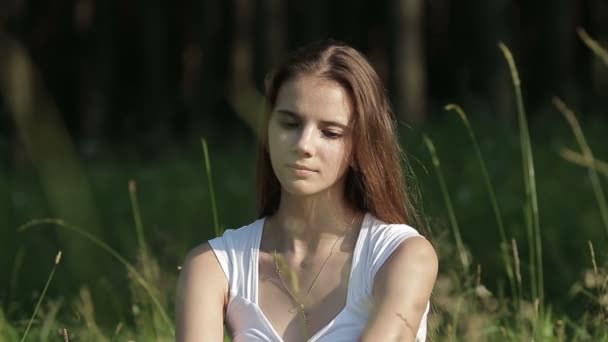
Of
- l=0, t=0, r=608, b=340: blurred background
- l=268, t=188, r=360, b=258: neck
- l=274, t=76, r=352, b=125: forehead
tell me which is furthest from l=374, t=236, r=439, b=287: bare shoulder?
l=0, t=0, r=608, b=340: blurred background

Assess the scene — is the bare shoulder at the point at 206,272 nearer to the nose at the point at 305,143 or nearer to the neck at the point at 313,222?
the neck at the point at 313,222

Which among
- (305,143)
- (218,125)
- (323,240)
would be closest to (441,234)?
(323,240)

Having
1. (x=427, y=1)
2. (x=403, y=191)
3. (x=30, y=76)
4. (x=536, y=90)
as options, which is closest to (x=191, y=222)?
(x=403, y=191)

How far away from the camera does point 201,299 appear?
2.80 metres

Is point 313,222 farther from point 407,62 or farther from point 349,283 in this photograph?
point 407,62

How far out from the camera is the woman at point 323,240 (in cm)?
269

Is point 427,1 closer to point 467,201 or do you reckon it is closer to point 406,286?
point 467,201

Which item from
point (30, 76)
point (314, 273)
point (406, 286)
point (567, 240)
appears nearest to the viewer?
point (406, 286)

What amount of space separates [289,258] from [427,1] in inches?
698

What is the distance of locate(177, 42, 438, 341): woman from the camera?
8.82ft

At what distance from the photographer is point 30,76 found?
561 inches

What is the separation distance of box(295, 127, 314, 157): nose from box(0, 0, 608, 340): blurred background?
115 mm

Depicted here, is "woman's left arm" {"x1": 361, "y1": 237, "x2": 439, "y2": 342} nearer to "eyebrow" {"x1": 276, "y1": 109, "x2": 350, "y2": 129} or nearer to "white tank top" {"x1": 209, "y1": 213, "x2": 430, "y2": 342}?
"white tank top" {"x1": 209, "y1": 213, "x2": 430, "y2": 342}

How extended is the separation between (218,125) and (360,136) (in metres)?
15.4
